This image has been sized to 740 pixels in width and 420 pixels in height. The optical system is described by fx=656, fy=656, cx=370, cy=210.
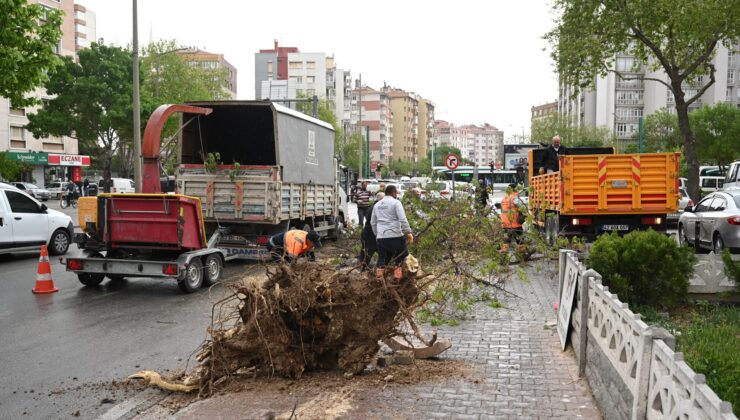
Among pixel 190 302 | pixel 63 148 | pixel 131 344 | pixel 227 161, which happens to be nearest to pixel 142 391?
pixel 131 344

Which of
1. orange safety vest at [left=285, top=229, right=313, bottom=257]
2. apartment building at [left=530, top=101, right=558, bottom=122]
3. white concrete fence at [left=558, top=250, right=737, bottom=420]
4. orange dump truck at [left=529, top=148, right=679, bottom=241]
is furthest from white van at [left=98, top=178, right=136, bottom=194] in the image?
apartment building at [left=530, top=101, right=558, bottom=122]

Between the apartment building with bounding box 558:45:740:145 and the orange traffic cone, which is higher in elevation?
the apartment building with bounding box 558:45:740:145

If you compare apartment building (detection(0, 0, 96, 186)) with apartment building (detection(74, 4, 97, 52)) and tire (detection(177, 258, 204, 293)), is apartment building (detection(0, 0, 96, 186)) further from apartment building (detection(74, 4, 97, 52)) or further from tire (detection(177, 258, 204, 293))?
tire (detection(177, 258, 204, 293))

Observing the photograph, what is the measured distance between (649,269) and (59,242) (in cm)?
1396

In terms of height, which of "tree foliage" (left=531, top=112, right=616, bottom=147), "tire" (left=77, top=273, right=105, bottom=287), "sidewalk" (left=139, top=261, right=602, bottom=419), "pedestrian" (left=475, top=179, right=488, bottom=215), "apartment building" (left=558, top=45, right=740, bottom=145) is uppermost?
"apartment building" (left=558, top=45, right=740, bottom=145)

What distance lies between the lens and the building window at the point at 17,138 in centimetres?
5881

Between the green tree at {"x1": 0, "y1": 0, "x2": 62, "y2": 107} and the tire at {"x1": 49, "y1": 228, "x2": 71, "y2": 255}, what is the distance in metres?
3.87

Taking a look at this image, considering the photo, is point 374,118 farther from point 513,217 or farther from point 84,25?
point 513,217

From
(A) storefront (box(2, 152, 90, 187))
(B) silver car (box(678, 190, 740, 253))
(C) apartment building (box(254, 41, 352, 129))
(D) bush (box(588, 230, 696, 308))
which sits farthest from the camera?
(C) apartment building (box(254, 41, 352, 129))

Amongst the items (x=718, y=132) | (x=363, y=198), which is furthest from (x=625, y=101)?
(x=363, y=198)

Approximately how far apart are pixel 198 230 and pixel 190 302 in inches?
63.6

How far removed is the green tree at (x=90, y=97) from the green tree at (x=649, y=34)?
29276 millimetres

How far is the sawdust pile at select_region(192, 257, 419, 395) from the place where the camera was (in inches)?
226

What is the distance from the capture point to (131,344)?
741 centimetres
